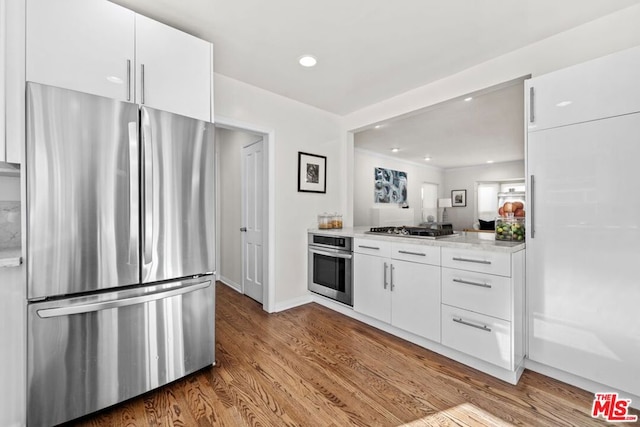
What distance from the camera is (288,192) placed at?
3227mm

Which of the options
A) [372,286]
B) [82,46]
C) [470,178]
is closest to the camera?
[82,46]

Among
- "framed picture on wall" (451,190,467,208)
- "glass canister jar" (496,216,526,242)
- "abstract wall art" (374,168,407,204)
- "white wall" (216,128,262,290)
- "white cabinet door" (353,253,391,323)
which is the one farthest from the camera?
"framed picture on wall" (451,190,467,208)

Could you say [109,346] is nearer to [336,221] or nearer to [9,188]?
[9,188]

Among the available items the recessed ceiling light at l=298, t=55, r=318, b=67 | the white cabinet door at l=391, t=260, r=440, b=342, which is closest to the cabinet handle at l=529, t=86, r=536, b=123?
the white cabinet door at l=391, t=260, r=440, b=342

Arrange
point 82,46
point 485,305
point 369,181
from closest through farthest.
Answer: point 82,46
point 485,305
point 369,181

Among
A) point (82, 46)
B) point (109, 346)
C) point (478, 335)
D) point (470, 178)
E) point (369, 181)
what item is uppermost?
point (470, 178)

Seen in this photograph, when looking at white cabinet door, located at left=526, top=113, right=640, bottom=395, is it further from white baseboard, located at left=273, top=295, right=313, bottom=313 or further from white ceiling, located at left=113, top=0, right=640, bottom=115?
white baseboard, located at left=273, top=295, right=313, bottom=313

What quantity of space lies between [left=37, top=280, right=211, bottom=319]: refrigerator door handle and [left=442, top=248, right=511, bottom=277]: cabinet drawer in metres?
1.87

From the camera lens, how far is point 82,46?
147cm

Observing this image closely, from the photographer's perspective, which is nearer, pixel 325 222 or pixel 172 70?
pixel 172 70

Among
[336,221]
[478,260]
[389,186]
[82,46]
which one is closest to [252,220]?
[336,221]

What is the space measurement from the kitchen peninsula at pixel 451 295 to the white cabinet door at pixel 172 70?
1897 millimetres

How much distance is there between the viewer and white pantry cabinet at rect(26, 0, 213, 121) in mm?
1376

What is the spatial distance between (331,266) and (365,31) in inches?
89.8
